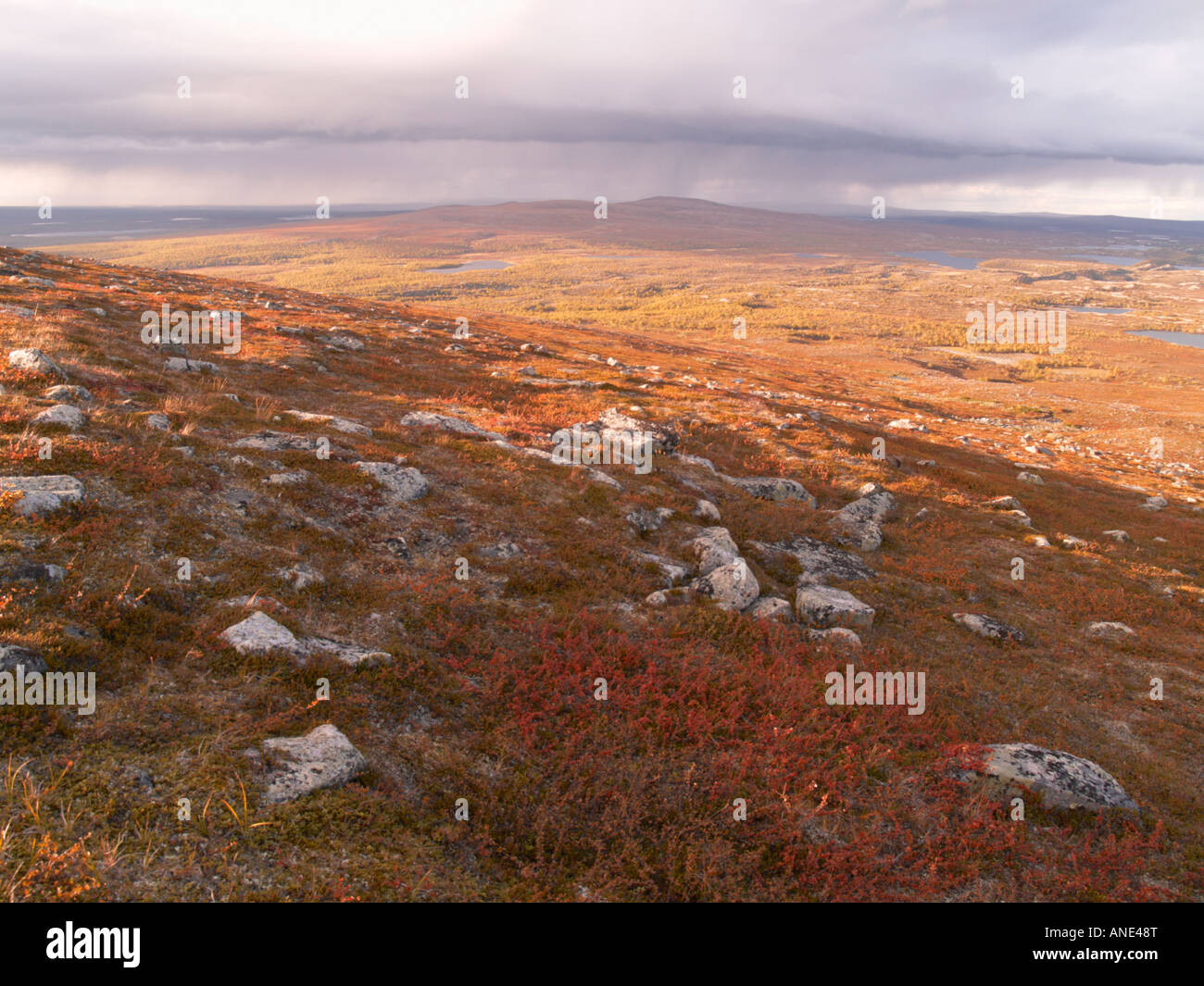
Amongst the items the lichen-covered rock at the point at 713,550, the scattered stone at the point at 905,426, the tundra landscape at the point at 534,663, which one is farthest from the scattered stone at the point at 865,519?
the scattered stone at the point at 905,426

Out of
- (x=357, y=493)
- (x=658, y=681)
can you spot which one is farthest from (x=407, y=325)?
(x=658, y=681)

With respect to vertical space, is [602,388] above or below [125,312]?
below

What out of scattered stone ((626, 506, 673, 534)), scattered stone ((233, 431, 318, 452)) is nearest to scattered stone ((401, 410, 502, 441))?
scattered stone ((233, 431, 318, 452))

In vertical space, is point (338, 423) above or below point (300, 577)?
above

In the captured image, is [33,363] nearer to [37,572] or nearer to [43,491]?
[43,491]

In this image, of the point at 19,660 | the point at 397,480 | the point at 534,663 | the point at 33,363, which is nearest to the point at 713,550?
the point at 534,663
